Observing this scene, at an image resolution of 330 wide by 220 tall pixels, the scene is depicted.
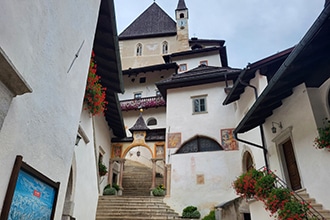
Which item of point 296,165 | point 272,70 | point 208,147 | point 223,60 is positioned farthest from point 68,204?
point 223,60

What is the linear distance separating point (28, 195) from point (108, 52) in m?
5.64

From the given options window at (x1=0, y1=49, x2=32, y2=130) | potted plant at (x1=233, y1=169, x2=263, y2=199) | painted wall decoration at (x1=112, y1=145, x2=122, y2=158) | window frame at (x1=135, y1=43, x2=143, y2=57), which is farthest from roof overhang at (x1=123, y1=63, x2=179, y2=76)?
window at (x1=0, y1=49, x2=32, y2=130)

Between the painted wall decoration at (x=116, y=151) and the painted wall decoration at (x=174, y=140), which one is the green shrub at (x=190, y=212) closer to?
the painted wall decoration at (x=174, y=140)

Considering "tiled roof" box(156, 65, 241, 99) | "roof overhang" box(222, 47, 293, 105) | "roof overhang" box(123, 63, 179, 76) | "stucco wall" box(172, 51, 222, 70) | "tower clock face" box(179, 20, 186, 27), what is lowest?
"roof overhang" box(222, 47, 293, 105)

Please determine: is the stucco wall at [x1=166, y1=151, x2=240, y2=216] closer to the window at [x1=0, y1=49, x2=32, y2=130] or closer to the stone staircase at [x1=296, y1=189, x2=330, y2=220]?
the stone staircase at [x1=296, y1=189, x2=330, y2=220]

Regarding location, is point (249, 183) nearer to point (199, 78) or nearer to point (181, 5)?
point (199, 78)

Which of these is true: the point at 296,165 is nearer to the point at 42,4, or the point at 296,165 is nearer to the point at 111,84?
the point at 111,84

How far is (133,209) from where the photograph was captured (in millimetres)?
10500

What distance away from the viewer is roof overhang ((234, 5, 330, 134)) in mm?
4738

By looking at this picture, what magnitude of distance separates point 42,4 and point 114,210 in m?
8.87

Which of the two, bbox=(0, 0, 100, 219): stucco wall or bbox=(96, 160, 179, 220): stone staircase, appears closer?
bbox=(0, 0, 100, 219): stucco wall

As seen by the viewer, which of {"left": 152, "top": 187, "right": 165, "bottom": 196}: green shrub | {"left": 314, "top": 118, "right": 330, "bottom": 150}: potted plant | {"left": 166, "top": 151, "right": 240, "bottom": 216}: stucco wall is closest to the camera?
{"left": 314, "top": 118, "right": 330, "bottom": 150}: potted plant

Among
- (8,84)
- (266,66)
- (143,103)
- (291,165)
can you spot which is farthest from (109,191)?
(8,84)

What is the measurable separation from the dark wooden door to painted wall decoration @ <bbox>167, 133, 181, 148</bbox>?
22.3 feet
